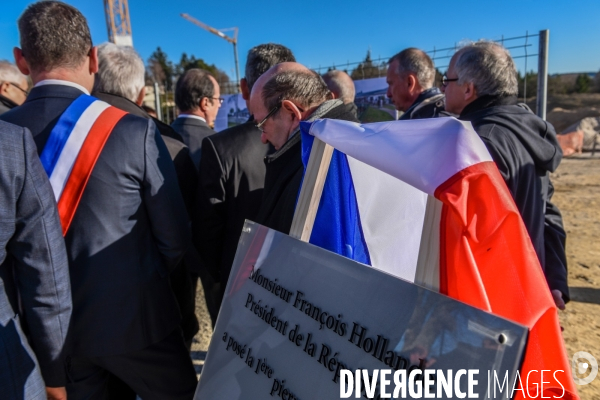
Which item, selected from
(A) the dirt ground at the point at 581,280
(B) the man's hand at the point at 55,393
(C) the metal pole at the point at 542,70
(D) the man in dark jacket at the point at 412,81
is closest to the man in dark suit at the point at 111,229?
(B) the man's hand at the point at 55,393

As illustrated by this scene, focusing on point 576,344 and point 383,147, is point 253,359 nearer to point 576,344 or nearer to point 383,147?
point 383,147

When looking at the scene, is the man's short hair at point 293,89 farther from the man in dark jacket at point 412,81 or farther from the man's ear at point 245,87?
the man in dark jacket at point 412,81

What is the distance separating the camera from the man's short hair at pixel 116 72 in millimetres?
2195

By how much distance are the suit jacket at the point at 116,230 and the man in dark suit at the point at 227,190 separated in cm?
39

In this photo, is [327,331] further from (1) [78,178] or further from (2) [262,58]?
(2) [262,58]

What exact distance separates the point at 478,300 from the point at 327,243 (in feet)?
1.62

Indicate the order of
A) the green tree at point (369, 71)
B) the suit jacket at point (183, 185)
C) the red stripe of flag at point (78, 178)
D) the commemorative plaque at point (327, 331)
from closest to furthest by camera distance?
the commemorative plaque at point (327, 331) → the red stripe of flag at point (78, 178) → the suit jacket at point (183, 185) → the green tree at point (369, 71)

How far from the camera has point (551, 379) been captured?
716mm

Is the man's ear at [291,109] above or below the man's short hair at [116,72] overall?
below

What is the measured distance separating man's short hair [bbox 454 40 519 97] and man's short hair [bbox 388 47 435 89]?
1272 millimetres

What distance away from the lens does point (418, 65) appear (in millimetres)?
3156

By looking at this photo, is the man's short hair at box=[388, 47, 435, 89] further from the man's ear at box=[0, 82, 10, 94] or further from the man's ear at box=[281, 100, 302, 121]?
the man's ear at box=[0, 82, 10, 94]

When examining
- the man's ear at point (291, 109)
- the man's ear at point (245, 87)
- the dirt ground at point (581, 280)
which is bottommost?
the dirt ground at point (581, 280)

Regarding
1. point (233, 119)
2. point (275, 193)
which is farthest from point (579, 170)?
point (275, 193)
